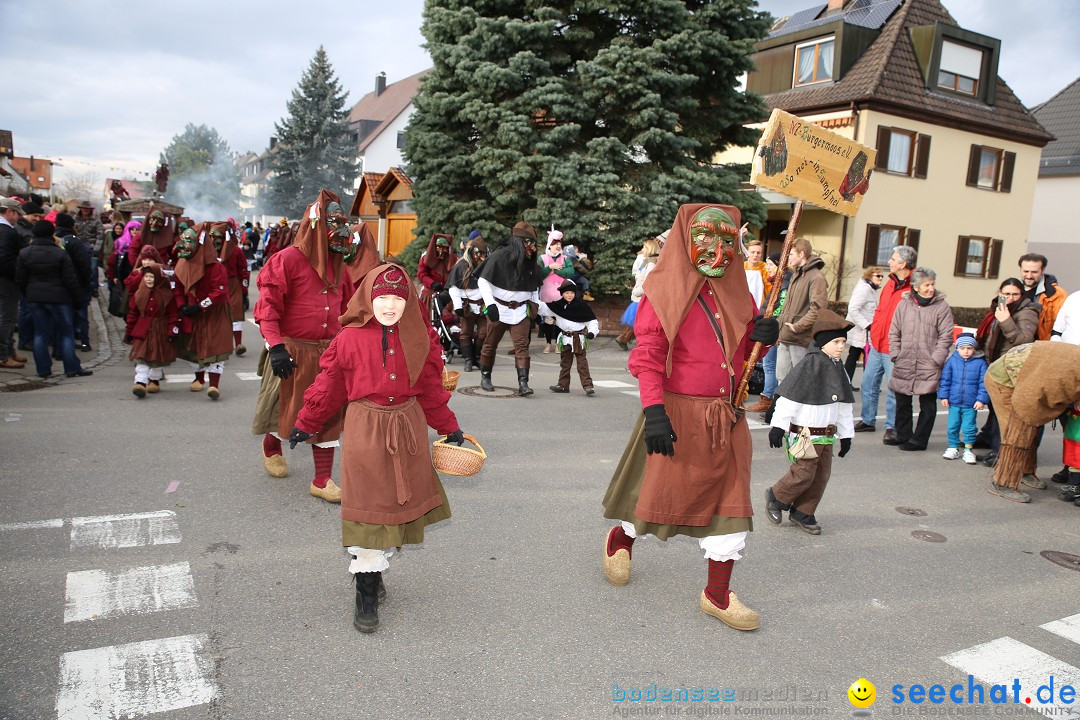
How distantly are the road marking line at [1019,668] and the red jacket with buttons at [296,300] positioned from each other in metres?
4.45

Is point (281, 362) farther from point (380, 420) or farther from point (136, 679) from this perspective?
point (136, 679)

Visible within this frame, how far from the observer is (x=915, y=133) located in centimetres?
2362

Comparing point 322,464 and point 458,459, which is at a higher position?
point 458,459

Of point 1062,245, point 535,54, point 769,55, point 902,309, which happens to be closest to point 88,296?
point 535,54

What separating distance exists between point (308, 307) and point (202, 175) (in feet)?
299

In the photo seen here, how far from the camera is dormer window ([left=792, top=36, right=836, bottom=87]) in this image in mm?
24125

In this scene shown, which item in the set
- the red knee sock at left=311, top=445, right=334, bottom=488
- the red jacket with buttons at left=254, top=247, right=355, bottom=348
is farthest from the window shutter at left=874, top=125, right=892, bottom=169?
the red knee sock at left=311, top=445, right=334, bottom=488

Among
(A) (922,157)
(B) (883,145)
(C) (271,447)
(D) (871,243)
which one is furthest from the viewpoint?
(A) (922,157)

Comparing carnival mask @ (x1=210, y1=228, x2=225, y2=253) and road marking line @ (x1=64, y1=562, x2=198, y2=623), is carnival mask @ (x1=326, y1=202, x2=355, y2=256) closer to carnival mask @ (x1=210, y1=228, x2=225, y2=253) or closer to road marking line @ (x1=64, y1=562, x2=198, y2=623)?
road marking line @ (x1=64, y1=562, x2=198, y2=623)

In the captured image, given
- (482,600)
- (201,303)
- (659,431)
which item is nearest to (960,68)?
(201,303)

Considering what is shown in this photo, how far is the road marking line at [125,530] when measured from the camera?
4602mm

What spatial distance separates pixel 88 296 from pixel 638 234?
9297mm

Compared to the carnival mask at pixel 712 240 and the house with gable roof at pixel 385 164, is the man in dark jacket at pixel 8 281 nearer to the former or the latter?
the house with gable roof at pixel 385 164

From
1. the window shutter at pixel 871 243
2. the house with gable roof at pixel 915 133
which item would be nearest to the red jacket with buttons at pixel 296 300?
the house with gable roof at pixel 915 133
